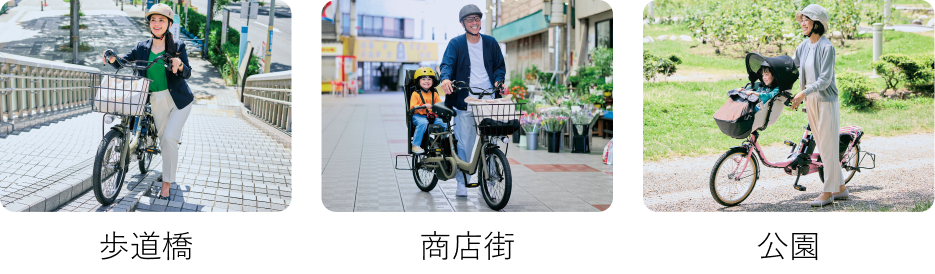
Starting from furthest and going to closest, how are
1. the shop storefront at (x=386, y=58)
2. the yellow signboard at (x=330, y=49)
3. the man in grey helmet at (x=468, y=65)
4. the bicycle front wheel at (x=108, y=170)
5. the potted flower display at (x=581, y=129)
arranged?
1. the yellow signboard at (x=330, y=49)
2. the potted flower display at (x=581, y=129)
3. the shop storefront at (x=386, y=58)
4. the man in grey helmet at (x=468, y=65)
5. the bicycle front wheel at (x=108, y=170)

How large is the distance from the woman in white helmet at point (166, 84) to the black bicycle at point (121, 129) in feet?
0.11

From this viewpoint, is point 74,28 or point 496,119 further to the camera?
point 496,119

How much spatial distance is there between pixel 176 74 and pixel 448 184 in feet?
6.31

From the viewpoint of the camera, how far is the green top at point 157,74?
3.62m

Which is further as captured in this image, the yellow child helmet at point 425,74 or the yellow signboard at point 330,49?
the yellow signboard at point 330,49

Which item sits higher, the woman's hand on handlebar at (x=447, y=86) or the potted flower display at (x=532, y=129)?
the woman's hand on handlebar at (x=447, y=86)

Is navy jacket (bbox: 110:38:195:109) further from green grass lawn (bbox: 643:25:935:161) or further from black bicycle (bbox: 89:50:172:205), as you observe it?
green grass lawn (bbox: 643:25:935:161)

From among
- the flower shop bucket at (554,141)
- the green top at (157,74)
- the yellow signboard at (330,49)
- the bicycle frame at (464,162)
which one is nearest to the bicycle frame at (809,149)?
the bicycle frame at (464,162)

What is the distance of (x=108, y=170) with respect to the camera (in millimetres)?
3553

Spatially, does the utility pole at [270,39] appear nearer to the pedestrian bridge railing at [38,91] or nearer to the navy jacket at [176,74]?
the navy jacket at [176,74]

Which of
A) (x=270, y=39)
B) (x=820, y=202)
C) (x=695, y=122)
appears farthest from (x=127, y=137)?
(x=820, y=202)

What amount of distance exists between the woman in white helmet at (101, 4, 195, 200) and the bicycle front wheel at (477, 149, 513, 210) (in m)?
1.68

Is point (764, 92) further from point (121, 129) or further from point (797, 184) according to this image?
point (121, 129)

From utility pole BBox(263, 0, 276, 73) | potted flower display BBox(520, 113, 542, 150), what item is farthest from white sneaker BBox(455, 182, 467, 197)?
potted flower display BBox(520, 113, 542, 150)
